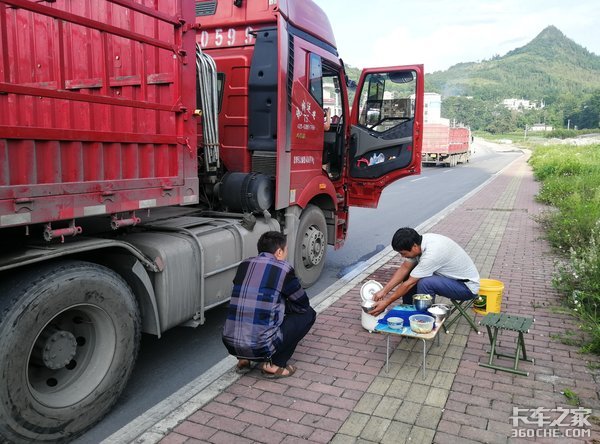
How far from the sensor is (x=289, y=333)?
3.78 meters

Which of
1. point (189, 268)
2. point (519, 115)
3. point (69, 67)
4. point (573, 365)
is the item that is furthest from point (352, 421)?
point (519, 115)

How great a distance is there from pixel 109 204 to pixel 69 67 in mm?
862

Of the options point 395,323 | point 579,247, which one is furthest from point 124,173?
point 579,247

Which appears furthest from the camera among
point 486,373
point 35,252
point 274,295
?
point 486,373

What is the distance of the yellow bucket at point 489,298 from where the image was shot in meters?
5.02

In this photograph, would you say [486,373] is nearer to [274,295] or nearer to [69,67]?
[274,295]

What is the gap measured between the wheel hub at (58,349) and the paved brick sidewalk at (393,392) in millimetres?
656

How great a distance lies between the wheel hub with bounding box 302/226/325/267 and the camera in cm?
618

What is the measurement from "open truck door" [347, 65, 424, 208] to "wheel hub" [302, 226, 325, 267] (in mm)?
1160

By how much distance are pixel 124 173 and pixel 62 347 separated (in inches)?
45.6

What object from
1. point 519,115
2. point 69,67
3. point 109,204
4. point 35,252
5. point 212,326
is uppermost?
point 519,115

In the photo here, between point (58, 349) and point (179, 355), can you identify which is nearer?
point (58, 349)

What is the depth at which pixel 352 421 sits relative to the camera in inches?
127

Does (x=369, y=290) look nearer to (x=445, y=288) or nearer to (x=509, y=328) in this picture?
(x=445, y=288)
